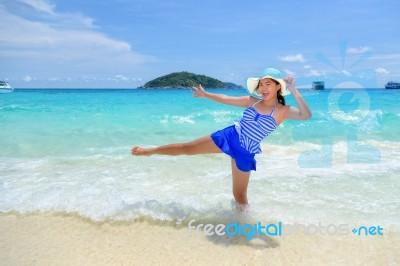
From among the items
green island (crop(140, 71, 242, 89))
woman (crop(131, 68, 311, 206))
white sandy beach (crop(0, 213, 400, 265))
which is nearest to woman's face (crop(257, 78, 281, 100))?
woman (crop(131, 68, 311, 206))

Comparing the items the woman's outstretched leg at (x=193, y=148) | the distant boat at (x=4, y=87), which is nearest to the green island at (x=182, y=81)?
the distant boat at (x=4, y=87)

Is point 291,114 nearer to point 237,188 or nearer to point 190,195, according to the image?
point 237,188

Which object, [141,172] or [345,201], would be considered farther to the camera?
[141,172]

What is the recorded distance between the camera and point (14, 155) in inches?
341

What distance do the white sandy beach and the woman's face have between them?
1.56m

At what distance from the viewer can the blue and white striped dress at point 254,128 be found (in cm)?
418

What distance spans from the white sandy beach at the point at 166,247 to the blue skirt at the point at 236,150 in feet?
2.72

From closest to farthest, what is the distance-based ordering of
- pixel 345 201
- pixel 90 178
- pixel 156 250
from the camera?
pixel 156 250 < pixel 345 201 < pixel 90 178

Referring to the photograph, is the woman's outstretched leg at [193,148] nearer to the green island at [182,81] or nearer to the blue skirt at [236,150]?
the blue skirt at [236,150]

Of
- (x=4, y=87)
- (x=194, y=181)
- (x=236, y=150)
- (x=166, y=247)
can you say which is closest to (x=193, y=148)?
(x=236, y=150)

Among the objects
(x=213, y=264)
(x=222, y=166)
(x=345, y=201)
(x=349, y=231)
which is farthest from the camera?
(x=222, y=166)

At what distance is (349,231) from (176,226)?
75.9 inches

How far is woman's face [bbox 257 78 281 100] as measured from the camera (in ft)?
13.5

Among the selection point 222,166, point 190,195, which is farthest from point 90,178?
point 222,166
